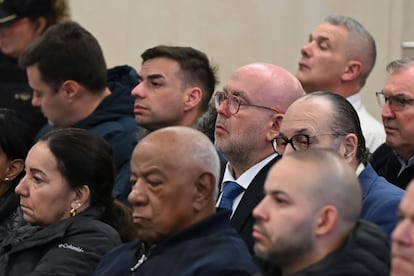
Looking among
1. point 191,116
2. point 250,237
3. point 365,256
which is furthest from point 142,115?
point 365,256

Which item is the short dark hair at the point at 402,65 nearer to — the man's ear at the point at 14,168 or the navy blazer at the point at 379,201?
the navy blazer at the point at 379,201

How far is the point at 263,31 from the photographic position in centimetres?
749

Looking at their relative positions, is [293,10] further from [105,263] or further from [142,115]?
[105,263]

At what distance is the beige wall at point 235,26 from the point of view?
7.21 meters

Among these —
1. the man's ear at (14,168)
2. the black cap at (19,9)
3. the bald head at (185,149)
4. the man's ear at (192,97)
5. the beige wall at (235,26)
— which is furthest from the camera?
the beige wall at (235,26)

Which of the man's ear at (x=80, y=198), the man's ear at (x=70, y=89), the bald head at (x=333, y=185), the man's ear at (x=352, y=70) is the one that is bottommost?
the man's ear at (x=352, y=70)

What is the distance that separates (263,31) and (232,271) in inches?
145

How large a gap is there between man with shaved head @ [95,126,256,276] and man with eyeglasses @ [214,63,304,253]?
0.54m

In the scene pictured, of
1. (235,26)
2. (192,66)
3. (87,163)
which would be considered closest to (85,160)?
(87,163)

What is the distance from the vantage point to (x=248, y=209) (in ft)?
15.1

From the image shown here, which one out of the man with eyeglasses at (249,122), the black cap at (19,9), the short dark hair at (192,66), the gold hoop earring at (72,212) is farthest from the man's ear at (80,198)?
the black cap at (19,9)

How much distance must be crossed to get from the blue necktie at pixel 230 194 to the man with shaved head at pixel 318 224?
1.10 metres

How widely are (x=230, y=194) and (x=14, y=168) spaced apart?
1.00 metres

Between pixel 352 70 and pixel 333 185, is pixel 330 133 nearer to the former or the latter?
pixel 333 185
